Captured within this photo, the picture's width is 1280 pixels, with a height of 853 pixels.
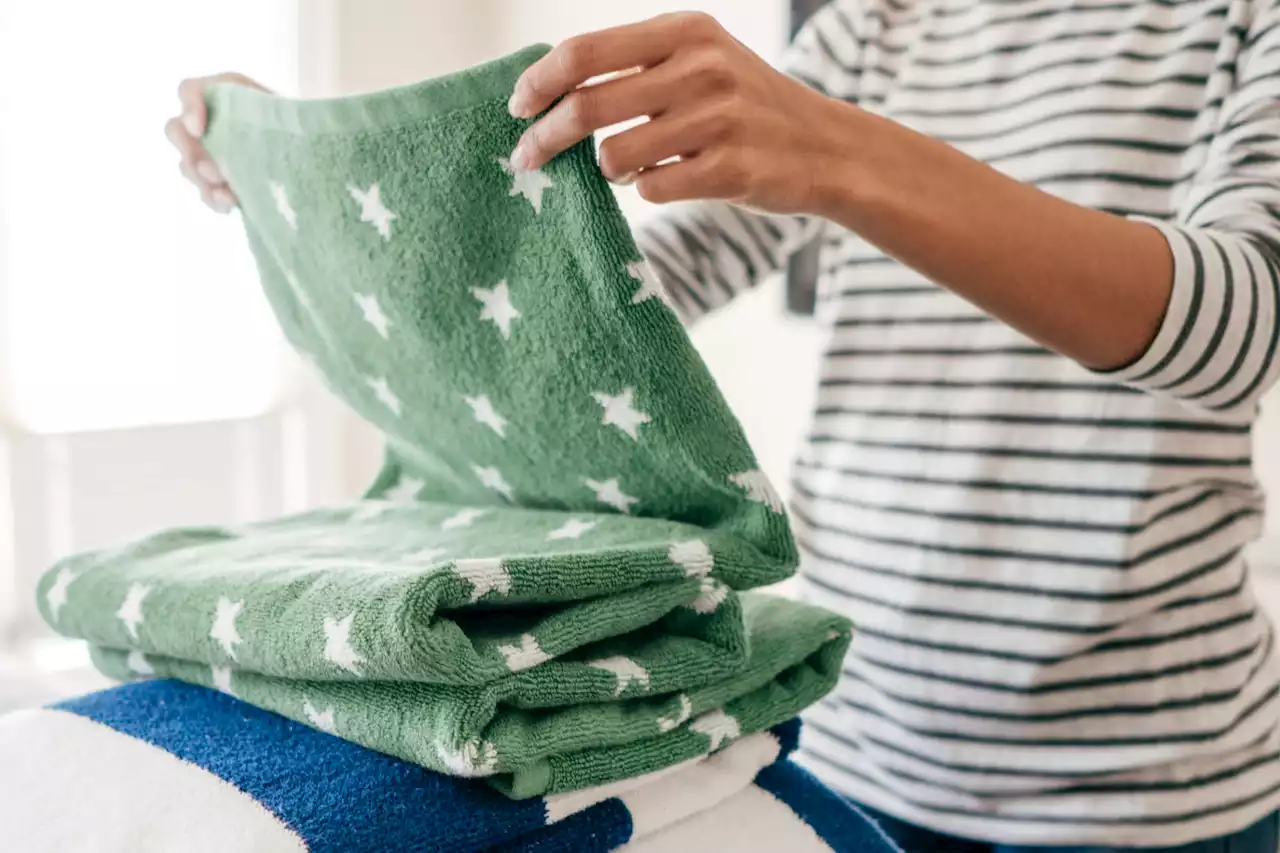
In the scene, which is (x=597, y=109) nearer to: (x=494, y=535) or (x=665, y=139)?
(x=665, y=139)

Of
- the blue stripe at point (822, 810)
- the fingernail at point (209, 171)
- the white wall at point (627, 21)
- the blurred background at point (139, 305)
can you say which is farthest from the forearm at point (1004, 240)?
the blurred background at point (139, 305)

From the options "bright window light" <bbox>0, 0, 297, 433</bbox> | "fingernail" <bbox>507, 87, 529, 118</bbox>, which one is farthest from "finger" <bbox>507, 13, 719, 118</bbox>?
"bright window light" <bbox>0, 0, 297, 433</bbox>

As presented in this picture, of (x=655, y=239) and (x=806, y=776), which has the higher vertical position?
(x=655, y=239)

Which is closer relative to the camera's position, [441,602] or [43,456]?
[441,602]

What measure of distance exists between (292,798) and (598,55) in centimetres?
26

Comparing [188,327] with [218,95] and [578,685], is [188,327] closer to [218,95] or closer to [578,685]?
[218,95]

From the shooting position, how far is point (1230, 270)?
0.48 m

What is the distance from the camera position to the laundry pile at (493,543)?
0.36 metres

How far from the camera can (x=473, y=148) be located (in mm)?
390

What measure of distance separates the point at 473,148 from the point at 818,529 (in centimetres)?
42

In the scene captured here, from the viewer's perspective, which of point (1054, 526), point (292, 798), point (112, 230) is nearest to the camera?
point (292, 798)

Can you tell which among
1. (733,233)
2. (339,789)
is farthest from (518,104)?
(733,233)

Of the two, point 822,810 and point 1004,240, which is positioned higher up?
point 1004,240

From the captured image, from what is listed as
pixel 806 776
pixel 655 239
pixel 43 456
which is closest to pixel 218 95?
pixel 655 239
